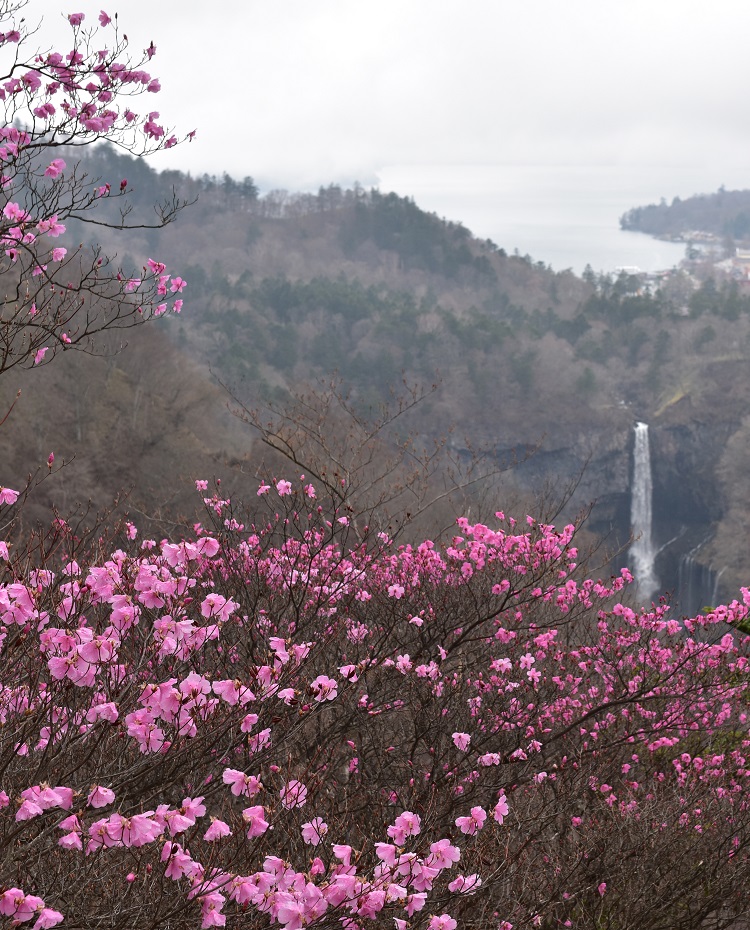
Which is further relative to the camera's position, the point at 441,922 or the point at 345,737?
the point at 345,737

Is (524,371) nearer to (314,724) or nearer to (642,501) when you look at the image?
(642,501)

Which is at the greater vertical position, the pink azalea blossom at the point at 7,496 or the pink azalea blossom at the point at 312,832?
the pink azalea blossom at the point at 7,496

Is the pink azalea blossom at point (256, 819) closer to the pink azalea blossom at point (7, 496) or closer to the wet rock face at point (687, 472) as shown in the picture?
the pink azalea blossom at point (7, 496)

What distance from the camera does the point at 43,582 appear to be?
3.79 meters

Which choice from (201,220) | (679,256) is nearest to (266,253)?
(201,220)

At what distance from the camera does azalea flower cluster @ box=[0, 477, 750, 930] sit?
3.12m

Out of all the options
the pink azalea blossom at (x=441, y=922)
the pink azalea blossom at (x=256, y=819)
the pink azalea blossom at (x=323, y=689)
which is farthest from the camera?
the pink azalea blossom at (x=323, y=689)

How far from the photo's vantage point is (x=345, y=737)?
23.3 feet

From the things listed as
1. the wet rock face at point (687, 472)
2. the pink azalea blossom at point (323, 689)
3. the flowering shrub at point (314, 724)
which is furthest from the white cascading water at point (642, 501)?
the pink azalea blossom at point (323, 689)

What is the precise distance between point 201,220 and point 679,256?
264ft

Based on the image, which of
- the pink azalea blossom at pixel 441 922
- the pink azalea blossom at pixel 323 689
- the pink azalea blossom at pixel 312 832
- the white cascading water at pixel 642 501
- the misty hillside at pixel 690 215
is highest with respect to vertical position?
the misty hillside at pixel 690 215

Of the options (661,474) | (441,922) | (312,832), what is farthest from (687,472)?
(441,922)

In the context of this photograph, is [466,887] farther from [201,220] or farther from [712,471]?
[201,220]

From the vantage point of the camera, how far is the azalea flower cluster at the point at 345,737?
3.12 metres
